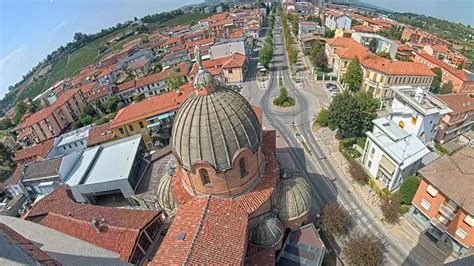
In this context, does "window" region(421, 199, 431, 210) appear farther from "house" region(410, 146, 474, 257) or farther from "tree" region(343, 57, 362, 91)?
"tree" region(343, 57, 362, 91)

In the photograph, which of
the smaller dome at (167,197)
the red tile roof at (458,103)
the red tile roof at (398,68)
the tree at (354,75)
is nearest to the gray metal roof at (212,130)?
the smaller dome at (167,197)

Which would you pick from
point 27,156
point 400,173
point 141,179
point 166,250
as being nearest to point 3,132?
point 27,156

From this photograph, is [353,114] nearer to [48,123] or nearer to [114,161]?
[114,161]

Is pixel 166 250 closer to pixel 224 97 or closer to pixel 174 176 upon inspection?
pixel 174 176

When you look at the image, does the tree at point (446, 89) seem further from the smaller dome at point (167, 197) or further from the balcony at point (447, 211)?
the smaller dome at point (167, 197)

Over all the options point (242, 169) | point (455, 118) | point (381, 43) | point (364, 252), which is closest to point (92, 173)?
point (242, 169)

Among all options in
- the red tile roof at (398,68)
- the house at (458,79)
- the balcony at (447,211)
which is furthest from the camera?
the house at (458,79)

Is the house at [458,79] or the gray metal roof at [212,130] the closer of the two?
the gray metal roof at [212,130]
